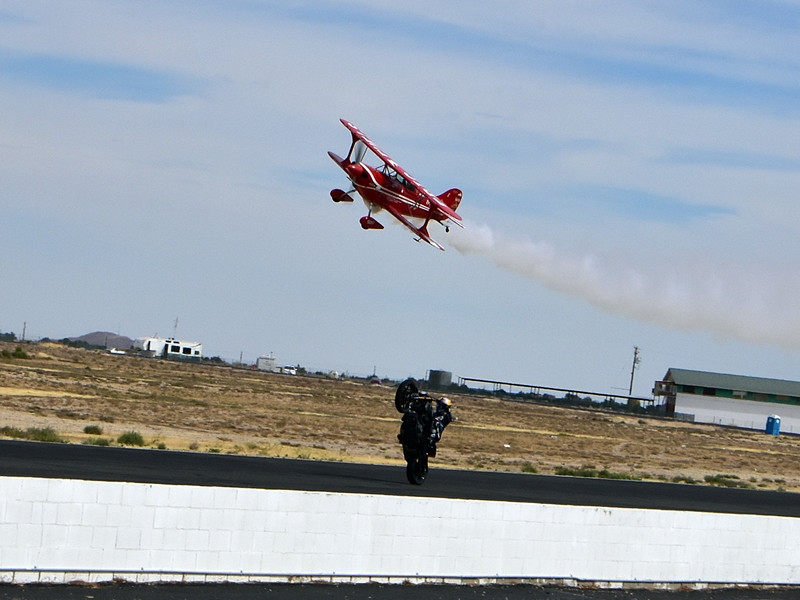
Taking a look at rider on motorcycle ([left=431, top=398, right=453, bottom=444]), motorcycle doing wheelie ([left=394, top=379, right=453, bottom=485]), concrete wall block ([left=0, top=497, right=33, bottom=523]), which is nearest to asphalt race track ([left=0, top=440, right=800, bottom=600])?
concrete wall block ([left=0, top=497, right=33, bottom=523])

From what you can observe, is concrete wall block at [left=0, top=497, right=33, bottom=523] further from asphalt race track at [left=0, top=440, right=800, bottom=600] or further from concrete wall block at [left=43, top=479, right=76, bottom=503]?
asphalt race track at [left=0, top=440, right=800, bottom=600]

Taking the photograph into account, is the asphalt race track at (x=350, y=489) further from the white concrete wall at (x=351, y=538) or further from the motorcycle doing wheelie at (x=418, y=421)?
the motorcycle doing wheelie at (x=418, y=421)

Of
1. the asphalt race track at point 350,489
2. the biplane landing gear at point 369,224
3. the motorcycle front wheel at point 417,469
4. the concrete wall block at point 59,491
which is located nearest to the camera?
the concrete wall block at point 59,491

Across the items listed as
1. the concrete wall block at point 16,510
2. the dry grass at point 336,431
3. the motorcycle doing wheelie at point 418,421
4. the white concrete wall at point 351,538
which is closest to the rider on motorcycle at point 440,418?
the motorcycle doing wheelie at point 418,421

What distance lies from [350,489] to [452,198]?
1864 centimetres

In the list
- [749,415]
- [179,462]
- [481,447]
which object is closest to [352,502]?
[179,462]

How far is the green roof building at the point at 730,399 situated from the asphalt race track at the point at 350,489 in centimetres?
8056

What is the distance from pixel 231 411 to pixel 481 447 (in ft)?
52.0

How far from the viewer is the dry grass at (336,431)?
43375 mm

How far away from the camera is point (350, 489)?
2628 cm

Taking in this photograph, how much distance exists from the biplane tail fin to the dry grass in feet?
32.2

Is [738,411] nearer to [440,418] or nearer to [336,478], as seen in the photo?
[336,478]

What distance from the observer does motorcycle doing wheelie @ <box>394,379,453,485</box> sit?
90.0 feet

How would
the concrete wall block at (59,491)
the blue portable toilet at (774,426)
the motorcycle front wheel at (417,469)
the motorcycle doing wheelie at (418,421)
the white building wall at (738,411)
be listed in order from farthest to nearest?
the white building wall at (738,411) < the blue portable toilet at (774,426) < the motorcycle front wheel at (417,469) < the motorcycle doing wheelie at (418,421) < the concrete wall block at (59,491)
